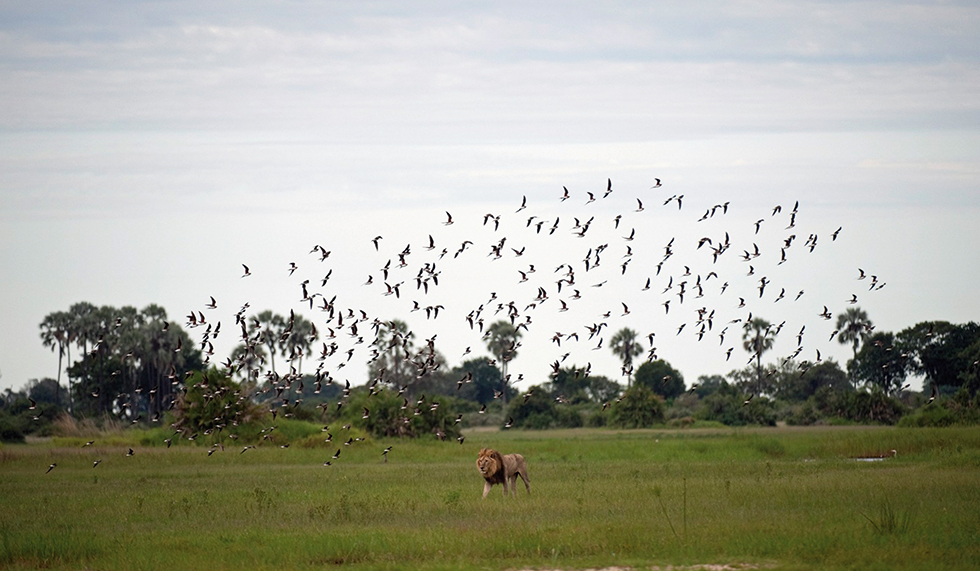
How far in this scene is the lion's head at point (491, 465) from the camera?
1068 inches

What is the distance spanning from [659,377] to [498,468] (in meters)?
85.0

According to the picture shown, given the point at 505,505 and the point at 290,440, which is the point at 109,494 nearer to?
the point at 505,505

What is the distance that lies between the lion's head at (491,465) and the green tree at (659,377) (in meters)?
82.4

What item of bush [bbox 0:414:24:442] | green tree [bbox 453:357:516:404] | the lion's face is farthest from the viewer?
green tree [bbox 453:357:516:404]

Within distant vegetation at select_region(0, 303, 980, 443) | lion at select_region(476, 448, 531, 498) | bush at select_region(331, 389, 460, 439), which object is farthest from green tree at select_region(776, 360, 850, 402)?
lion at select_region(476, 448, 531, 498)

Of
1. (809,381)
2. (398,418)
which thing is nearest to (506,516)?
(398,418)

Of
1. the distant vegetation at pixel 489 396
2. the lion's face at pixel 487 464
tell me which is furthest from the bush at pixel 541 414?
the lion's face at pixel 487 464

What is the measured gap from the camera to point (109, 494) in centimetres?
3108

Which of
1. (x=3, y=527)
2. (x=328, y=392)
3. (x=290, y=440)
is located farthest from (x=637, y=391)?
(x=328, y=392)

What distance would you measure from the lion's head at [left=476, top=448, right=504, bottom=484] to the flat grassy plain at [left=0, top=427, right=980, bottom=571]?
24.4 inches

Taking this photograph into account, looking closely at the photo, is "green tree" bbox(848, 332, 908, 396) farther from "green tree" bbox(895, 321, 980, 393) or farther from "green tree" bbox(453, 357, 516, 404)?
"green tree" bbox(453, 357, 516, 404)

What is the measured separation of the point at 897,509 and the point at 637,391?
5883 cm

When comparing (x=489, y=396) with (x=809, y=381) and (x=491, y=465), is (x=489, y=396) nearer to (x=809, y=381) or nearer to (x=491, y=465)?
(x=809, y=381)

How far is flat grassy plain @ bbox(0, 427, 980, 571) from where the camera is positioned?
19.0 m
